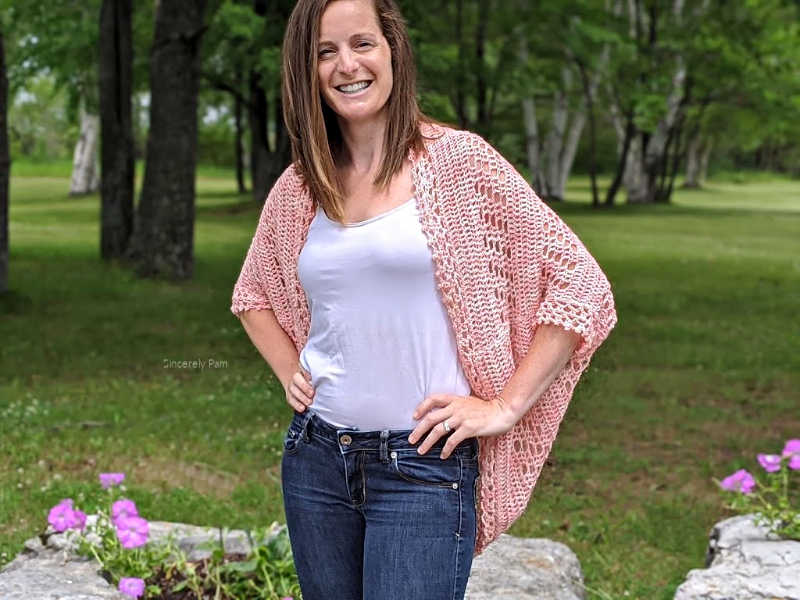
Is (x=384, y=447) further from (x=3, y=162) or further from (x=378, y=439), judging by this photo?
(x=3, y=162)

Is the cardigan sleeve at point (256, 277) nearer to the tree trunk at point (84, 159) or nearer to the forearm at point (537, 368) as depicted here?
the forearm at point (537, 368)

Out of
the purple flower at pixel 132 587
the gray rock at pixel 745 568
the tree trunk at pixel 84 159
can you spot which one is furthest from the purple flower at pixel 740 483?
the tree trunk at pixel 84 159

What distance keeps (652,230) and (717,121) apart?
22.3 m

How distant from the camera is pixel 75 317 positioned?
12.5 m

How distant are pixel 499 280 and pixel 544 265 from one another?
110 mm

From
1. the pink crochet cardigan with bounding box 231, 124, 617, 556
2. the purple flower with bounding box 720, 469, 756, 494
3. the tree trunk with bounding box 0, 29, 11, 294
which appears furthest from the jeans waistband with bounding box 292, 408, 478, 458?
the tree trunk with bounding box 0, 29, 11, 294

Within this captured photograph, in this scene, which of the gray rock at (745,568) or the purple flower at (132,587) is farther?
the gray rock at (745,568)

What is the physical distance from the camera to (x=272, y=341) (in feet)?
9.86

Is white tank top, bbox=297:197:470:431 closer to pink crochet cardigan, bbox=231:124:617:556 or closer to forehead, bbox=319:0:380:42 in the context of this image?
pink crochet cardigan, bbox=231:124:617:556

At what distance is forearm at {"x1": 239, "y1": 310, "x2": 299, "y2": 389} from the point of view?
9.66ft

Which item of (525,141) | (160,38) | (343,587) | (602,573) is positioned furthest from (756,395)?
(525,141)

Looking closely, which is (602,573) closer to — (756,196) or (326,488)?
(326,488)

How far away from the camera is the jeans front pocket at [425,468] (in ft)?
8.04

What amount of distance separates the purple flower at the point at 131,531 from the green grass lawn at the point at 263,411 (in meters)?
0.84
